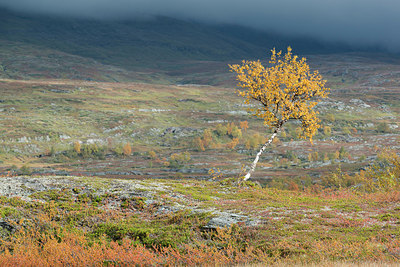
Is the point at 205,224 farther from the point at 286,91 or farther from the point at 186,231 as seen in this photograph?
the point at 286,91

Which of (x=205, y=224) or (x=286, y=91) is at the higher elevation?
(x=286, y=91)

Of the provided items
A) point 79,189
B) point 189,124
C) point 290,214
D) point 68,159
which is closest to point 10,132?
point 68,159

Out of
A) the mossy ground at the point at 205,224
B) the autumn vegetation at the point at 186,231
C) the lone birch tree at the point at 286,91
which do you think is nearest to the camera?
the autumn vegetation at the point at 186,231

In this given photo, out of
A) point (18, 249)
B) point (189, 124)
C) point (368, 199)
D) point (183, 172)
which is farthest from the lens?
point (189, 124)

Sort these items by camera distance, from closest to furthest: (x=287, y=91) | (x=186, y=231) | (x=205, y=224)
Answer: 1. (x=186, y=231)
2. (x=205, y=224)
3. (x=287, y=91)

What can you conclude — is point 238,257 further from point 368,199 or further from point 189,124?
point 189,124

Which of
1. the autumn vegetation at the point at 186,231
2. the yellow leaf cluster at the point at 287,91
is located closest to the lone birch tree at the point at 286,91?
the yellow leaf cluster at the point at 287,91

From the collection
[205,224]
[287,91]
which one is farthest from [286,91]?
[205,224]

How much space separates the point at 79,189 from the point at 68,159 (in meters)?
121

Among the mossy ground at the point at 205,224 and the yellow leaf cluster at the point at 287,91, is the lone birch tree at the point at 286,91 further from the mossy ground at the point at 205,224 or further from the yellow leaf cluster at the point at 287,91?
the mossy ground at the point at 205,224

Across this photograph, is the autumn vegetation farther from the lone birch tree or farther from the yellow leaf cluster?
the yellow leaf cluster

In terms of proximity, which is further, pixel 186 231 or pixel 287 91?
pixel 287 91

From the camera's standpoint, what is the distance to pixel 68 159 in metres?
134

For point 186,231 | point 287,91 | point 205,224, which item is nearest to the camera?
point 186,231
